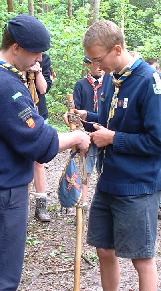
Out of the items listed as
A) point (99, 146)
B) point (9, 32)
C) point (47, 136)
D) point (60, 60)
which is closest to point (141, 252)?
point (99, 146)

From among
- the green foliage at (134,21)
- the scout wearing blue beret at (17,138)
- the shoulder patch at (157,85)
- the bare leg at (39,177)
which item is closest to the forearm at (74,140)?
the scout wearing blue beret at (17,138)

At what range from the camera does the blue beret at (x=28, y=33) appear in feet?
8.30

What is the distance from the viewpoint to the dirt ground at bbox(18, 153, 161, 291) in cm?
386

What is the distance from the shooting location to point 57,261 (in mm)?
4230

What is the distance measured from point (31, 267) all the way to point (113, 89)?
2019 mm

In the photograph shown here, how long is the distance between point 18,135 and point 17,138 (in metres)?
0.02

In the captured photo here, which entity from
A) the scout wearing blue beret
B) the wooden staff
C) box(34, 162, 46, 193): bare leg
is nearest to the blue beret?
the scout wearing blue beret

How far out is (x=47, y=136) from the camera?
102 inches

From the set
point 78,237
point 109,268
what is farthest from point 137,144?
point 109,268

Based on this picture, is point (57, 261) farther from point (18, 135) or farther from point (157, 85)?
point (157, 85)

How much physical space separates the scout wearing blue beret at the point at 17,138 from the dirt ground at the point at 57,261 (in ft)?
3.92

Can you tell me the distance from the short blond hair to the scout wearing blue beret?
263 mm

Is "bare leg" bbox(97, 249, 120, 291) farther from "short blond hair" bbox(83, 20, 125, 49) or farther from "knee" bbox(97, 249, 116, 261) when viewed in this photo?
"short blond hair" bbox(83, 20, 125, 49)

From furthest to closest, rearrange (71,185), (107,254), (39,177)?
(39,177) < (107,254) < (71,185)
